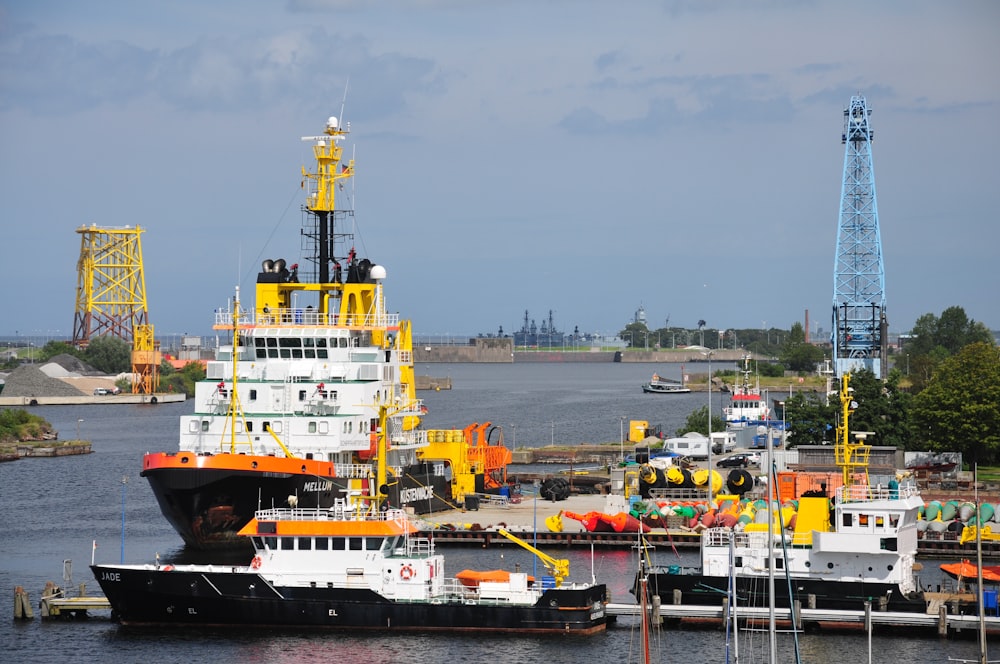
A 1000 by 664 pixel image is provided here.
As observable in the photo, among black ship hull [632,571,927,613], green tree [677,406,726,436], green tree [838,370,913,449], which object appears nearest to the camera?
black ship hull [632,571,927,613]

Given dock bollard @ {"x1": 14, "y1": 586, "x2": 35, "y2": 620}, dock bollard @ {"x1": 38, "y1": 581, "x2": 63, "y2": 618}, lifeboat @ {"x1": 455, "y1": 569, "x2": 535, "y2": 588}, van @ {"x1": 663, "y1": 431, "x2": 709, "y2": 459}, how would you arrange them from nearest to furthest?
1. lifeboat @ {"x1": 455, "y1": 569, "x2": 535, "y2": 588}
2. dock bollard @ {"x1": 14, "y1": 586, "x2": 35, "y2": 620}
3. dock bollard @ {"x1": 38, "y1": 581, "x2": 63, "y2": 618}
4. van @ {"x1": 663, "y1": 431, "x2": 709, "y2": 459}

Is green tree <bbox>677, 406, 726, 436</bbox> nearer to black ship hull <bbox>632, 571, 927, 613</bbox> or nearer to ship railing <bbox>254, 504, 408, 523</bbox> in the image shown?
black ship hull <bbox>632, 571, 927, 613</bbox>

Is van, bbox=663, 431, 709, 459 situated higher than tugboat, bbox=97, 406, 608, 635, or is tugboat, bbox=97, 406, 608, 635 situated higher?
van, bbox=663, 431, 709, 459

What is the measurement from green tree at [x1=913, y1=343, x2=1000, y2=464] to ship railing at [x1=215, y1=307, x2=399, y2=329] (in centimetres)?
3365

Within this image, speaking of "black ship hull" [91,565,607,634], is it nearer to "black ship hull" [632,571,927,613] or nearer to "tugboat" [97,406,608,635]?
"tugboat" [97,406,608,635]

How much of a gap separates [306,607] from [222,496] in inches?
482

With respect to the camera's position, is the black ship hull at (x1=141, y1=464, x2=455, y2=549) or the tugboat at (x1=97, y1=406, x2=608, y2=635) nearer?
the tugboat at (x1=97, y1=406, x2=608, y2=635)

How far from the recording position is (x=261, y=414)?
6203 cm

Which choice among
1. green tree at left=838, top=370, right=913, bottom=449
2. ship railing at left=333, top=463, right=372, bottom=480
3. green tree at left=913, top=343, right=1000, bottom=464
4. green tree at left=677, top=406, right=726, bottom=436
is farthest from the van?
ship railing at left=333, top=463, right=372, bottom=480

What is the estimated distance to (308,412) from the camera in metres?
62.6

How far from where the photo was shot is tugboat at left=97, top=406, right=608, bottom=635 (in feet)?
149

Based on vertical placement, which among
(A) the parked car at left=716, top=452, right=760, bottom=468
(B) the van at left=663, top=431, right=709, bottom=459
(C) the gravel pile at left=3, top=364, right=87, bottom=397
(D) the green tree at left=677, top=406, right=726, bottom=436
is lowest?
(A) the parked car at left=716, top=452, right=760, bottom=468

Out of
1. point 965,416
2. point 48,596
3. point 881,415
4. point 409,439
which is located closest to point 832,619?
point 48,596

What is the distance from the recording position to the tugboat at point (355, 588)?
4553 cm
